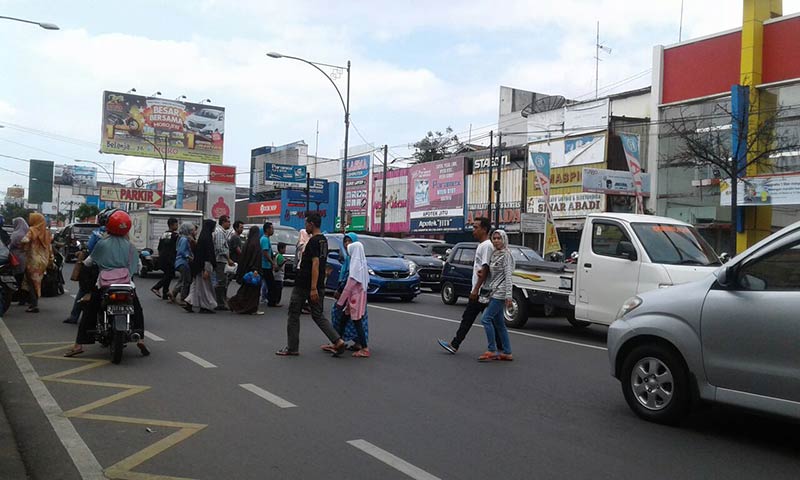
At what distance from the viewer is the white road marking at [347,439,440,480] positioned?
15.9 feet

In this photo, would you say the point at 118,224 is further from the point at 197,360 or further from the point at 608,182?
the point at 608,182

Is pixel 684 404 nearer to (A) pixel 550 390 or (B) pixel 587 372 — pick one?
(A) pixel 550 390

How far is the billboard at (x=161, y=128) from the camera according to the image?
2074 inches

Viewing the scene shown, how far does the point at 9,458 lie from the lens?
506 cm

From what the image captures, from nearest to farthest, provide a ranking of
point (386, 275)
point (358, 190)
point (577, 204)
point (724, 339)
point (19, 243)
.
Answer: point (724, 339), point (19, 243), point (386, 275), point (577, 204), point (358, 190)

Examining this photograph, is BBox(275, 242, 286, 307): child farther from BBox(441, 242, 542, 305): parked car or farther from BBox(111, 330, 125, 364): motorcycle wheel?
BBox(111, 330, 125, 364): motorcycle wheel

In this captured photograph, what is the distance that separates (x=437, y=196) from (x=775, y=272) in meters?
38.7

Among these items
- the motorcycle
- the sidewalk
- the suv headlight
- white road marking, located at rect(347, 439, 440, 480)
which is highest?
the suv headlight

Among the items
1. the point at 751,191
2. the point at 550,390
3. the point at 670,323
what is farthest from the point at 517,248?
the point at 751,191

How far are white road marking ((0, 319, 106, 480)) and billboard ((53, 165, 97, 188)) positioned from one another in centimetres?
11155

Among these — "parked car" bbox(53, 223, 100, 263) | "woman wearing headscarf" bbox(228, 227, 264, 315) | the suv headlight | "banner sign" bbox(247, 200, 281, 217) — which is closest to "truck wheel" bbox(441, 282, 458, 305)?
"woman wearing headscarf" bbox(228, 227, 264, 315)

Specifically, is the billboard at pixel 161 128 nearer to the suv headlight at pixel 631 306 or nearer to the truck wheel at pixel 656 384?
the suv headlight at pixel 631 306

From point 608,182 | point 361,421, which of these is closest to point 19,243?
point 361,421

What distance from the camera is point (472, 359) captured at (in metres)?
9.76
